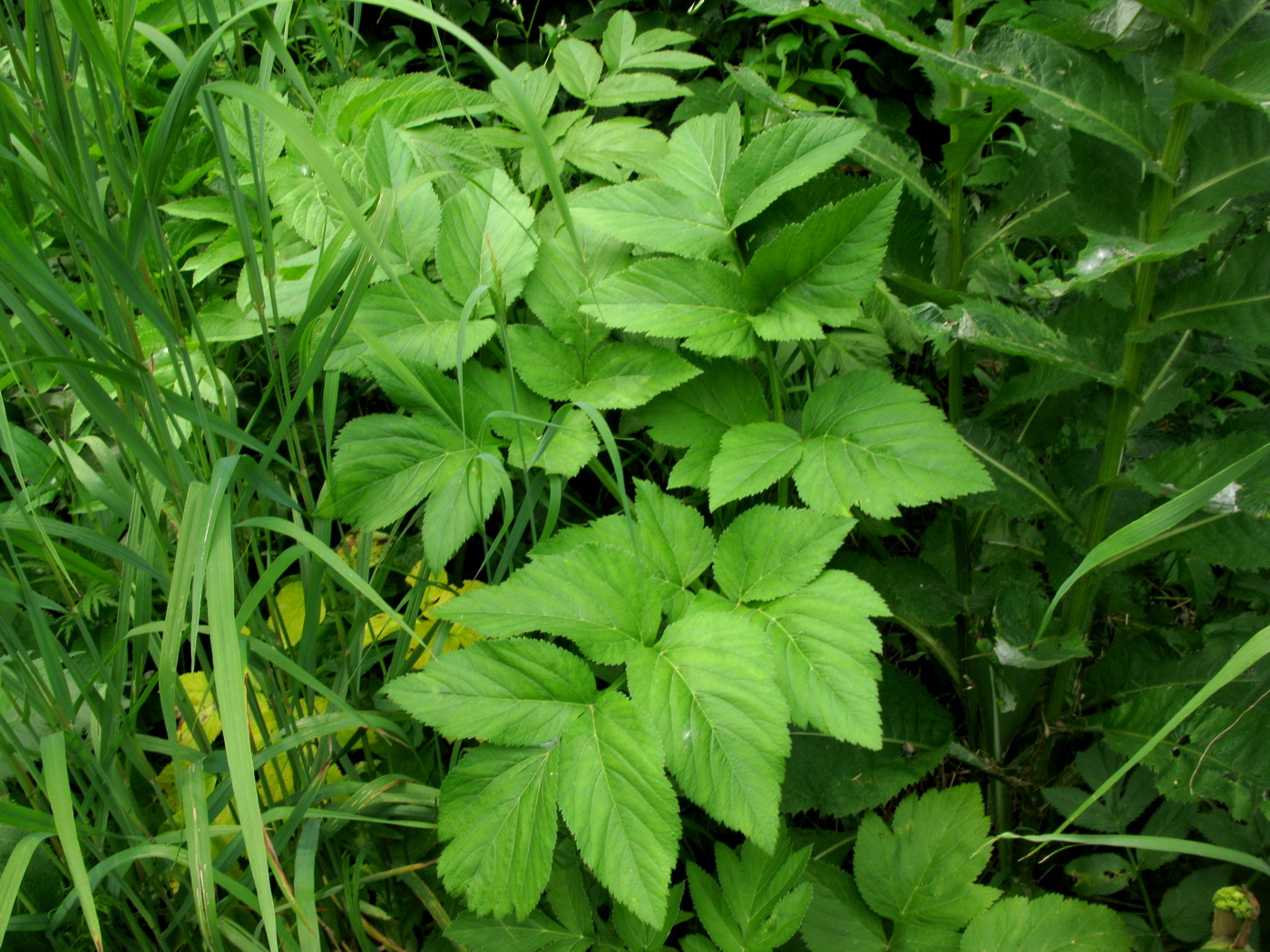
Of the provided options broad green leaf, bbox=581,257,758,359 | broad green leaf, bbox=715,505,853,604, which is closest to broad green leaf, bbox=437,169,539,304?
broad green leaf, bbox=581,257,758,359

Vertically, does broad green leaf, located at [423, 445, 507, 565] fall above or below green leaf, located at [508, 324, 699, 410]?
below

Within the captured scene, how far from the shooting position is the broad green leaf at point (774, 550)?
1048 millimetres

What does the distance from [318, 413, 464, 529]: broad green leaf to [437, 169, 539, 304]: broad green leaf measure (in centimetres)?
22

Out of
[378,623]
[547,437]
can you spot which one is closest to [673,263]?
[547,437]

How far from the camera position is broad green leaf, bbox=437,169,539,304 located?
126 cm

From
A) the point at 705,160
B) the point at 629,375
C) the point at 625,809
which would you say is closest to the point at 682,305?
the point at 629,375

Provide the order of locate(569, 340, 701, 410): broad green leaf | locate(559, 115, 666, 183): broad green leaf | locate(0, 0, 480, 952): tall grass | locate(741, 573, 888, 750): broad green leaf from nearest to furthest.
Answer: locate(0, 0, 480, 952): tall grass, locate(741, 573, 888, 750): broad green leaf, locate(569, 340, 701, 410): broad green leaf, locate(559, 115, 666, 183): broad green leaf

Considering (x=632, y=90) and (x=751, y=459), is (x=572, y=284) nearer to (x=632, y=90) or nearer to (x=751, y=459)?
(x=751, y=459)

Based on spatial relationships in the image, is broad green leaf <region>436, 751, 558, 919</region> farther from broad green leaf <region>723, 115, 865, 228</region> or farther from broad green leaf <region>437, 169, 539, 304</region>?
broad green leaf <region>723, 115, 865, 228</region>

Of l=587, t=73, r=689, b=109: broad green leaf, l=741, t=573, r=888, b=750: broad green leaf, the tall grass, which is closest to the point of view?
the tall grass

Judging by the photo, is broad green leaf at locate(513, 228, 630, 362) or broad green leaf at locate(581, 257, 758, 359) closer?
broad green leaf at locate(581, 257, 758, 359)

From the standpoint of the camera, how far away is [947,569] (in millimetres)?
1366

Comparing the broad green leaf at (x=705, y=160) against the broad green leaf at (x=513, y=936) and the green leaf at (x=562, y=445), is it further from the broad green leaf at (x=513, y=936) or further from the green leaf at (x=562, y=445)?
the broad green leaf at (x=513, y=936)

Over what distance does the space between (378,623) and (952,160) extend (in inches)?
42.5
